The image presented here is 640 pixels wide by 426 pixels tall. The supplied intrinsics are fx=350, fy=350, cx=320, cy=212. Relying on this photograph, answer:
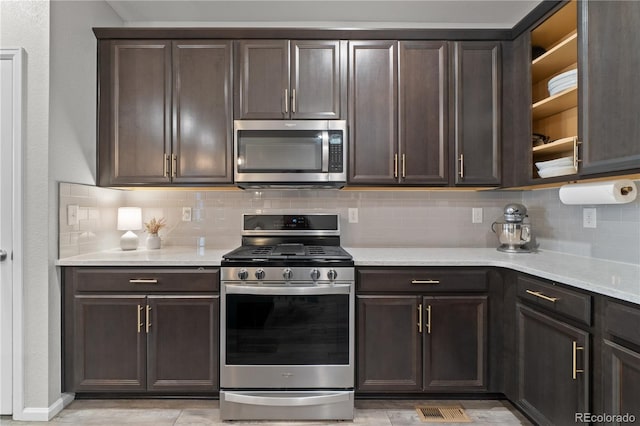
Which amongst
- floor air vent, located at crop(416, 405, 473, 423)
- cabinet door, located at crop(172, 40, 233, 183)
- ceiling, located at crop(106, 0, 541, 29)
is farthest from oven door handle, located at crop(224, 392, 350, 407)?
ceiling, located at crop(106, 0, 541, 29)

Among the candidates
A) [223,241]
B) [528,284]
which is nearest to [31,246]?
[223,241]

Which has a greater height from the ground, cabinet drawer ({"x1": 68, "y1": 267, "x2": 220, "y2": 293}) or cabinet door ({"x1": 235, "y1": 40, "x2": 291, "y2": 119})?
cabinet door ({"x1": 235, "y1": 40, "x2": 291, "y2": 119})

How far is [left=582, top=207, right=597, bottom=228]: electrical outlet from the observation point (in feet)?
→ 7.01

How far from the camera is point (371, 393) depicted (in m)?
2.20

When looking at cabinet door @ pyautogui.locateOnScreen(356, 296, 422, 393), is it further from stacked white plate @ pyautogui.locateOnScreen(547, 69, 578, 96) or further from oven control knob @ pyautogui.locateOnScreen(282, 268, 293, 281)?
stacked white plate @ pyautogui.locateOnScreen(547, 69, 578, 96)

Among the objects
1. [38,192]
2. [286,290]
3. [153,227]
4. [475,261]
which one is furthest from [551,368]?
[38,192]

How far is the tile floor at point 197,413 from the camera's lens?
6.61 ft

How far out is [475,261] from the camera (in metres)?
2.13

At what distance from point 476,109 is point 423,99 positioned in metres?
0.38

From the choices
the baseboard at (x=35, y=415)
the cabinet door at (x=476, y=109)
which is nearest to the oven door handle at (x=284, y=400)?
the baseboard at (x=35, y=415)

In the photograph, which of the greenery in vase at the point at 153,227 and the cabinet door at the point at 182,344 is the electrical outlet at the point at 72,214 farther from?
the cabinet door at the point at 182,344

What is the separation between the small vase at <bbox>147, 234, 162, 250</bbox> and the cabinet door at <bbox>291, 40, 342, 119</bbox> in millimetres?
1439

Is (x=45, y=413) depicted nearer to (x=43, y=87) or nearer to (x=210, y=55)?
(x=43, y=87)

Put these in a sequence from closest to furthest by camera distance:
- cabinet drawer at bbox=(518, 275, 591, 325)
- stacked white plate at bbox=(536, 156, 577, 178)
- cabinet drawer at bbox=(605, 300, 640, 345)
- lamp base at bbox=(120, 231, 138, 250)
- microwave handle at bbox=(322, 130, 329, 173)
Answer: cabinet drawer at bbox=(605, 300, 640, 345)
cabinet drawer at bbox=(518, 275, 591, 325)
stacked white plate at bbox=(536, 156, 577, 178)
microwave handle at bbox=(322, 130, 329, 173)
lamp base at bbox=(120, 231, 138, 250)
